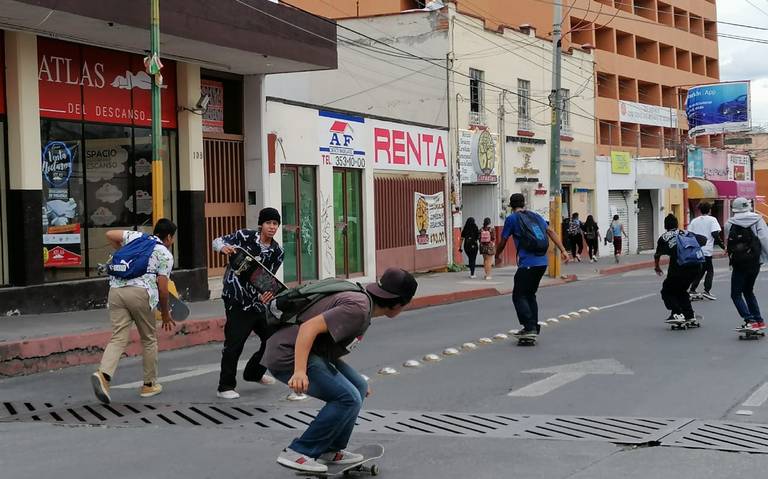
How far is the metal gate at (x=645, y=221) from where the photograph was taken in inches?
1704

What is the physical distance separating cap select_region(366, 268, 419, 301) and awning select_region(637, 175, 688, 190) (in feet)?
126

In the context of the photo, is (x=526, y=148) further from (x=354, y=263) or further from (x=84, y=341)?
(x=84, y=341)

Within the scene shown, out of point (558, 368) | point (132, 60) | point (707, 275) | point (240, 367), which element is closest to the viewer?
point (558, 368)

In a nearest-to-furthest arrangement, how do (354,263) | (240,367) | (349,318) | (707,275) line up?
(349,318) → (240,367) → (707,275) → (354,263)

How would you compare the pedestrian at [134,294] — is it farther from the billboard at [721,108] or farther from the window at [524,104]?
the billboard at [721,108]

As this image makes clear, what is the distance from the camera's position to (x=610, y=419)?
7.37 meters

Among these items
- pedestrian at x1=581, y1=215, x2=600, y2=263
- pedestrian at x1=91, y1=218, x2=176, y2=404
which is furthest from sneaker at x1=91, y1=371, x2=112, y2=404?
pedestrian at x1=581, y1=215, x2=600, y2=263

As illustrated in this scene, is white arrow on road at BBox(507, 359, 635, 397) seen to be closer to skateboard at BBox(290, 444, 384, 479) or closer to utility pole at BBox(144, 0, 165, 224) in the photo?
skateboard at BBox(290, 444, 384, 479)

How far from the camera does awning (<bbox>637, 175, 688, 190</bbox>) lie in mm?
42156

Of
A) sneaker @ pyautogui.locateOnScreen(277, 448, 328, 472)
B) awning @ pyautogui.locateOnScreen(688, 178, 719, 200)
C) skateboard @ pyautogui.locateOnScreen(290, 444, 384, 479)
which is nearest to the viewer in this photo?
sneaker @ pyautogui.locateOnScreen(277, 448, 328, 472)

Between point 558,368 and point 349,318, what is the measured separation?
16.8 feet

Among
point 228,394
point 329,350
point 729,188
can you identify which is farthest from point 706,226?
point 729,188

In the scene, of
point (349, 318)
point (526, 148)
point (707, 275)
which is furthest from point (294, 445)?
point (526, 148)

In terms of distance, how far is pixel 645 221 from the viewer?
4397 cm
